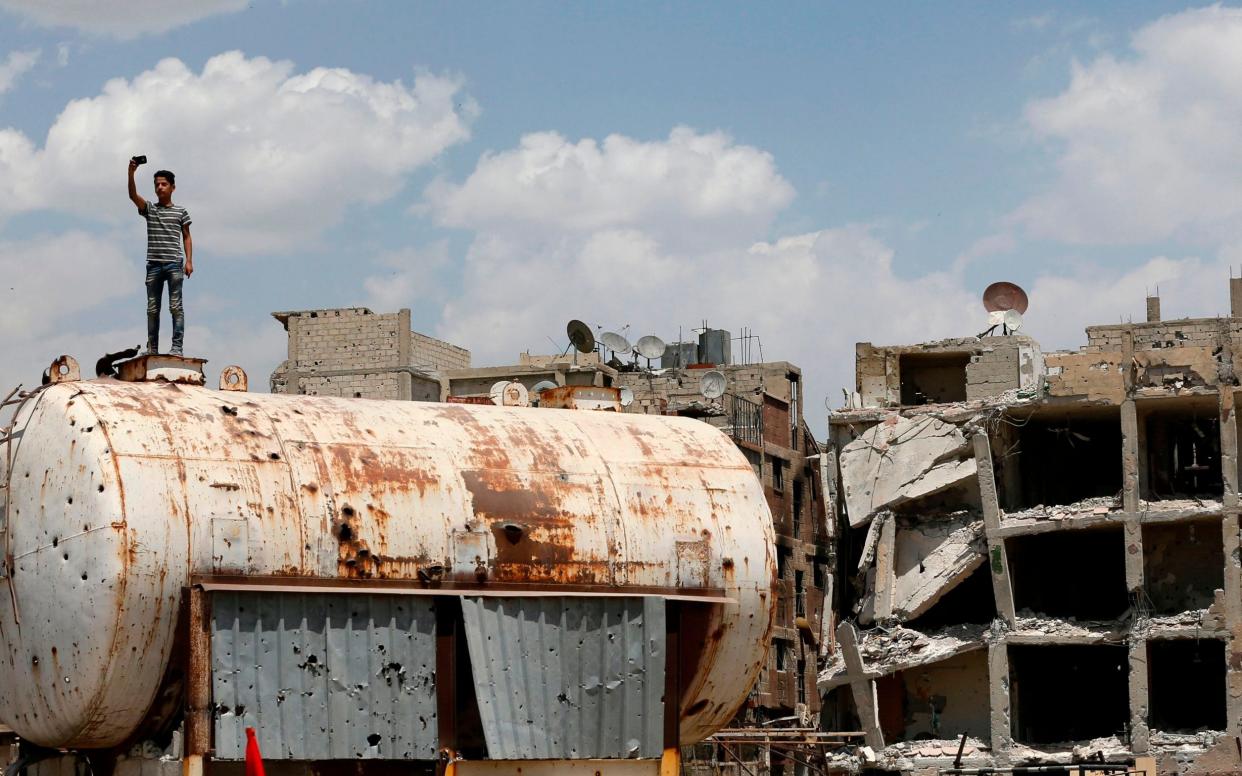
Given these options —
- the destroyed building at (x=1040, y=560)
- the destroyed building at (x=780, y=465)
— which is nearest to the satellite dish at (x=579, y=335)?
the destroyed building at (x=780, y=465)

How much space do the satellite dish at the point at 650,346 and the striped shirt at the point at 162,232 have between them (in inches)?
1671

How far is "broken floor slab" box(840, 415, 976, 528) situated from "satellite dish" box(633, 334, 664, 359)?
20.7m

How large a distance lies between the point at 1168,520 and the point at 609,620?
73.1 feet

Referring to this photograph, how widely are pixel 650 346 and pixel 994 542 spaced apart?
24.2m

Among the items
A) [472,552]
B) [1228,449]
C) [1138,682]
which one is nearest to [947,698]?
[1138,682]

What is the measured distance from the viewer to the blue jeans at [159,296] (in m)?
19.0

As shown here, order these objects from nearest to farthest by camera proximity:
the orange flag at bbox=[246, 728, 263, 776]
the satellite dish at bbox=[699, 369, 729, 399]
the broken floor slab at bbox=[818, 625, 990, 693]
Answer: the orange flag at bbox=[246, 728, 263, 776] → the broken floor slab at bbox=[818, 625, 990, 693] → the satellite dish at bbox=[699, 369, 729, 399]

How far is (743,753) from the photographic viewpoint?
170 feet

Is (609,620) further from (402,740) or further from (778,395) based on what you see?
(778,395)

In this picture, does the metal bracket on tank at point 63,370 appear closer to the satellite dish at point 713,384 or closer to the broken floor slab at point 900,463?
the broken floor slab at point 900,463

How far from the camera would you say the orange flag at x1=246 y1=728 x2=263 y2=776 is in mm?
16016

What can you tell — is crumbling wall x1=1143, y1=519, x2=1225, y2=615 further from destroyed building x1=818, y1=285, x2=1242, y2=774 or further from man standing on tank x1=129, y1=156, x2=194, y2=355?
man standing on tank x1=129, y1=156, x2=194, y2=355

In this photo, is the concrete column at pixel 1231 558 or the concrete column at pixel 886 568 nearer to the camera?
the concrete column at pixel 1231 558

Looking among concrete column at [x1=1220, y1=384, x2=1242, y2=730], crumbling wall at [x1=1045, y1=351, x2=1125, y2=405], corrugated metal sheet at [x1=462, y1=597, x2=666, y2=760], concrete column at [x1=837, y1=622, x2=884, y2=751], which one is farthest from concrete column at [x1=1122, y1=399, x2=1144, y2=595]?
corrugated metal sheet at [x1=462, y1=597, x2=666, y2=760]
